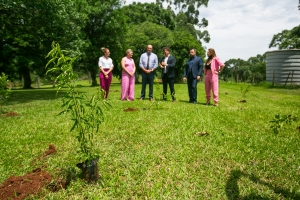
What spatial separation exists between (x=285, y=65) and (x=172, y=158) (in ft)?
87.6

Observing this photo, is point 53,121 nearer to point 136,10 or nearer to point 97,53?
point 97,53

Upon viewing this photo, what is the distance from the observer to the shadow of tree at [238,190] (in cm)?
235

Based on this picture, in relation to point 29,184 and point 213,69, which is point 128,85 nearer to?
point 213,69

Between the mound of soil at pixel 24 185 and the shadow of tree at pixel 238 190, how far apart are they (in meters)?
2.26

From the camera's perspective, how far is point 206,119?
5438 mm

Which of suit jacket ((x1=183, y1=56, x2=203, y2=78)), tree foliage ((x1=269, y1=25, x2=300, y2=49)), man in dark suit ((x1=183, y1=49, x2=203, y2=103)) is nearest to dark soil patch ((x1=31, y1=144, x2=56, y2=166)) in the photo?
man in dark suit ((x1=183, y1=49, x2=203, y2=103))

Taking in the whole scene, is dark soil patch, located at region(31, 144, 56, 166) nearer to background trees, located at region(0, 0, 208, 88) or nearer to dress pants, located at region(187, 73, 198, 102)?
dress pants, located at region(187, 73, 198, 102)

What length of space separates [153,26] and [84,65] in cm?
1211

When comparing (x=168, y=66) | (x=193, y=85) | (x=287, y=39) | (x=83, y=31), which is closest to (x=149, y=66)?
(x=168, y=66)

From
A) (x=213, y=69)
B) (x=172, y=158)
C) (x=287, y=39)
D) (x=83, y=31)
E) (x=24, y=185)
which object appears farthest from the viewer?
(x=287, y=39)

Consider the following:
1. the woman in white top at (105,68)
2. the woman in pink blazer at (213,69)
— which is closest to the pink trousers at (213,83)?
the woman in pink blazer at (213,69)

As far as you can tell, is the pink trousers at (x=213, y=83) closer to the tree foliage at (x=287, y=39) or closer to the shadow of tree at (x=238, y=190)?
the shadow of tree at (x=238, y=190)

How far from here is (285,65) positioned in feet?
79.2

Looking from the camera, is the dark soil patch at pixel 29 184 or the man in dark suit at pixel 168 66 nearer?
the dark soil patch at pixel 29 184
